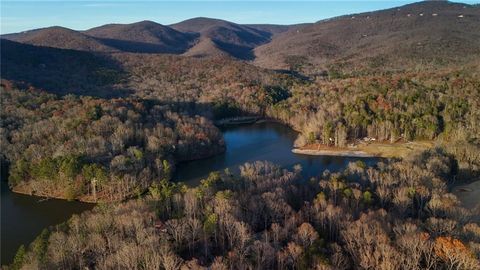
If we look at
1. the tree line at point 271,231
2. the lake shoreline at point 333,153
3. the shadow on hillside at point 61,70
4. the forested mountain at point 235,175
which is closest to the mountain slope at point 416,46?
the forested mountain at point 235,175

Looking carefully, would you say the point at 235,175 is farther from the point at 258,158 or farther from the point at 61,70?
the point at 61,70

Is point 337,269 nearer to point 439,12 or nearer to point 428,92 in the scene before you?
point 428,92

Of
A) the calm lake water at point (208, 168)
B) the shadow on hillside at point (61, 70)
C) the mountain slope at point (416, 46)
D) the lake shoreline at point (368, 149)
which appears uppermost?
the mountain slope at point (416, 46)

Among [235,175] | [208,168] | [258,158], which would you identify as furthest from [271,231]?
[258,158]

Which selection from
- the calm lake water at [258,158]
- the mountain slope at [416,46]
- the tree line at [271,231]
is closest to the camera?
the tree line at [271,231]

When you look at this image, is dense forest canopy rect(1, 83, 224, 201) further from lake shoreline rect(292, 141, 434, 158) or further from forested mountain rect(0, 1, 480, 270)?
lake shoreline rect(292, 141, 434, 158)

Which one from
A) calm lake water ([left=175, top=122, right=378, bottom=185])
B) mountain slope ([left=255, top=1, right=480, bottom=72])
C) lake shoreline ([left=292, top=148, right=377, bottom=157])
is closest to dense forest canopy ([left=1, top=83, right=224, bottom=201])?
calm lake water ([left=175, top=122, right=378, bottom=185])

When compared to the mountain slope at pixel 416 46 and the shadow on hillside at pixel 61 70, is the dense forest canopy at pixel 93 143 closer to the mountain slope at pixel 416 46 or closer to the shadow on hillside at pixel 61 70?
the shadow on hillside at pixel 61 70

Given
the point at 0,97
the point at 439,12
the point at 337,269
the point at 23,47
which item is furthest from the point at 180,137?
the point at 439,12
